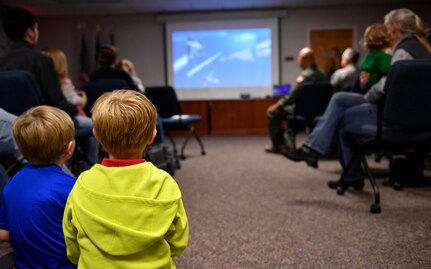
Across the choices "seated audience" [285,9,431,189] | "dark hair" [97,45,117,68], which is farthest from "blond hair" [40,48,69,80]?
"seated audience" [285,9,431,189]

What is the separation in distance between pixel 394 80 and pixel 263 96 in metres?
5.45

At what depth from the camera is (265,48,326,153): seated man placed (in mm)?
4688

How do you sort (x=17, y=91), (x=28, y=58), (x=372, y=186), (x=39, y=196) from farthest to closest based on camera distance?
(x=372, y=186) < (x=28, y=58) < (x=17, y=91) < (x=39, y=196)

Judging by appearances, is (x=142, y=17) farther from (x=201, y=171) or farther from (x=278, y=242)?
(x=278, y=242)

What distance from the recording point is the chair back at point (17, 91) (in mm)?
2158

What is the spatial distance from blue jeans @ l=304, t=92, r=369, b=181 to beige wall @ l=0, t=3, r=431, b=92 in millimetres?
5021

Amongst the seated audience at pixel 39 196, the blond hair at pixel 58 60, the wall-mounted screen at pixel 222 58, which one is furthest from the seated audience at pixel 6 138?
the wall-mounted screen at pixel 222 58

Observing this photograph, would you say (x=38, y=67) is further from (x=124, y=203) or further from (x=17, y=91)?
(x=124, y=203)

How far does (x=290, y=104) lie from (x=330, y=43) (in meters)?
3.48

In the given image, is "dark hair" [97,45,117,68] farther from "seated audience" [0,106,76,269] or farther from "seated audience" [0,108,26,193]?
"seated audience" [0,106,76,269]

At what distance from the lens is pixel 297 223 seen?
2.30 meters

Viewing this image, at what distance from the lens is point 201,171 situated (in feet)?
13.0

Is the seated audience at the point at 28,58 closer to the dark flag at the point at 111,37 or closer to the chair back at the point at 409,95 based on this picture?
the chair back at the point at 409,95

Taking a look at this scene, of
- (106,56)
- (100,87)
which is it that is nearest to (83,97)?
(100,87)
